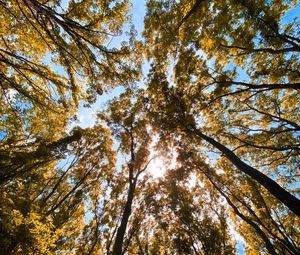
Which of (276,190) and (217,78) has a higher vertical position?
(217,78)

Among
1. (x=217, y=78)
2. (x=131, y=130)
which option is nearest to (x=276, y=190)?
(x=217, y=78)

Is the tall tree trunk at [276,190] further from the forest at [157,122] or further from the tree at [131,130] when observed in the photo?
the tree at [131,130]

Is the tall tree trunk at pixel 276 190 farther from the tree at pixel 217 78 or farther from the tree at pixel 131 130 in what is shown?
the tree at pixel 131 130

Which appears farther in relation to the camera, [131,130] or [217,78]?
[131,130]

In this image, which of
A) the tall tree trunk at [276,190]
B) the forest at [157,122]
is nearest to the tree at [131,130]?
the forest at [157,122]

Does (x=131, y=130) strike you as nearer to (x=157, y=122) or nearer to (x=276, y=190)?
(x=157, y=122)

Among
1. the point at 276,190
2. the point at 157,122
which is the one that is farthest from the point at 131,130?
the point at 276,190

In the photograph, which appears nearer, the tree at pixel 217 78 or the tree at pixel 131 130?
the tree at pixel 217 78

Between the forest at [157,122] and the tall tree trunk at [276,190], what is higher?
the forest at [157,122]

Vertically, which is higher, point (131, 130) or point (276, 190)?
point (131, 130)

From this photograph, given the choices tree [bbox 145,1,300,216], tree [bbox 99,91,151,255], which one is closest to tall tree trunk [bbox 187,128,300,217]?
tree [bbox 145,1,300,216]

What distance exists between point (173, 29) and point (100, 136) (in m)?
10.9

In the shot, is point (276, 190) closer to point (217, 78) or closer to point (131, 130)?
point (217, 78)

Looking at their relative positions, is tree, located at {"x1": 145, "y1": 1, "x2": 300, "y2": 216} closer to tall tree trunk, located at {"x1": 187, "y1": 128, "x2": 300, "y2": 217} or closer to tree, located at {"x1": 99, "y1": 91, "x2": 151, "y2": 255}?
tall tree trunk, located at {"x1": 187, "y1": 128, "x2": 300, "y2": 217}
